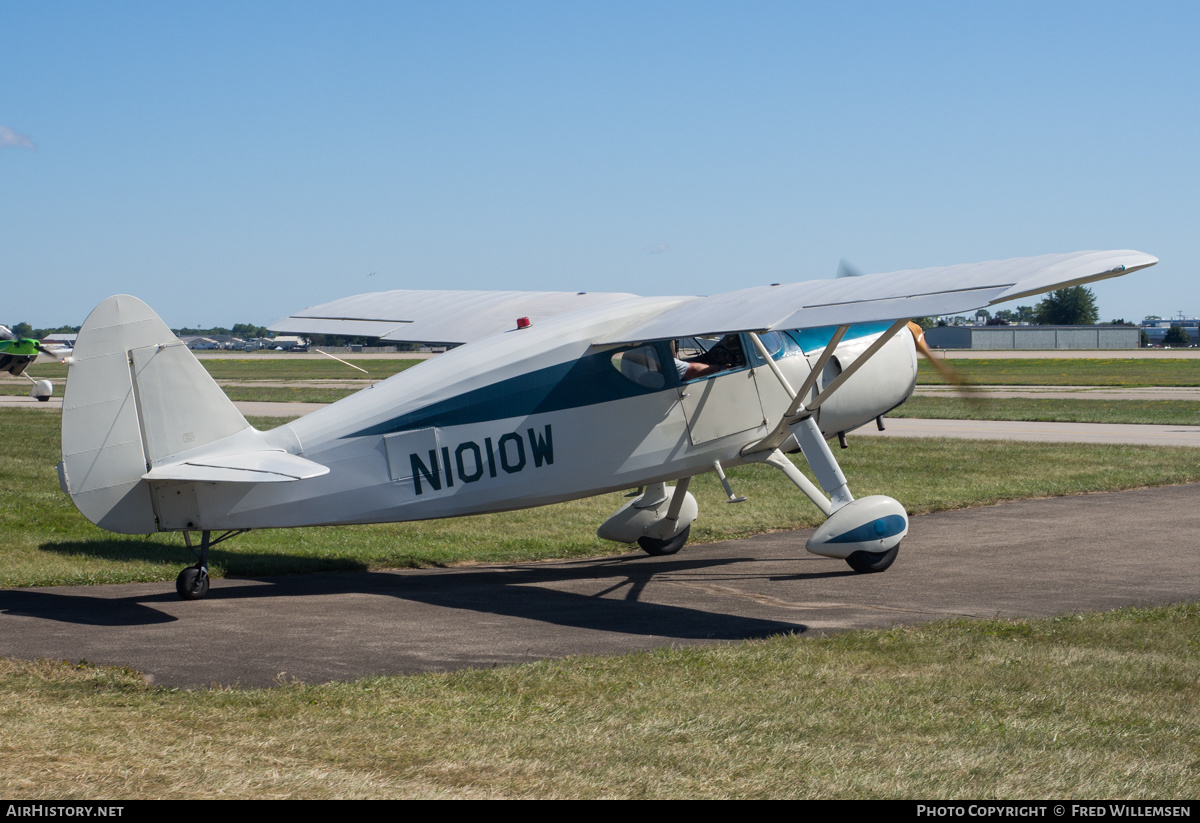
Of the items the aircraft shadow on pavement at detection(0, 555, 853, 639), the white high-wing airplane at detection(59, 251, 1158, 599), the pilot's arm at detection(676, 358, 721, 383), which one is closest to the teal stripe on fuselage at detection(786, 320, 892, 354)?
the white high-wing airplane at detection(59, 251, 1158, 599)

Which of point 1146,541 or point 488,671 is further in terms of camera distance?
point 1146,541

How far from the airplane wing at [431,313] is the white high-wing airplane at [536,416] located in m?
2.09

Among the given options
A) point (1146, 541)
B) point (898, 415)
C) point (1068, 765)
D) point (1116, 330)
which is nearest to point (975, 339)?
point (1116, 330)

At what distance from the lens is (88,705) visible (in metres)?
6.57

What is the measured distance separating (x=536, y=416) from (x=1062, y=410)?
85.5ft

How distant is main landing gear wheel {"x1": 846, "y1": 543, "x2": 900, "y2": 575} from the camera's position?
1108 cm

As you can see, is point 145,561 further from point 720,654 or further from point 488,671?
point 720,654

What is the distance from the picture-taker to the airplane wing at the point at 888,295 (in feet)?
27.3

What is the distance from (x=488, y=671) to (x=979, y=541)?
25.6 ft

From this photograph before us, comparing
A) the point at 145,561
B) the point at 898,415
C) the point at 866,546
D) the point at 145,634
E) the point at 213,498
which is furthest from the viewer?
the point at 898,415

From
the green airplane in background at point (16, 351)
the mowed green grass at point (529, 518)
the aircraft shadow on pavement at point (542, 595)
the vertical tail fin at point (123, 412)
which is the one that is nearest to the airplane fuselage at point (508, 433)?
the vertical tail fin at point (123, 412)

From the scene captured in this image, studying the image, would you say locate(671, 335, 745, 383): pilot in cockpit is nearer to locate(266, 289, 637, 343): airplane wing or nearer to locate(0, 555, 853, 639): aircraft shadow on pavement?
locate(266, 289, 637, 343): airplane wing

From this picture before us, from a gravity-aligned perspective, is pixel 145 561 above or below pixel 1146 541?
above

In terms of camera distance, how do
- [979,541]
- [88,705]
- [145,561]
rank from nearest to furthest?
[88,705] < [145,561] < [979,541]
